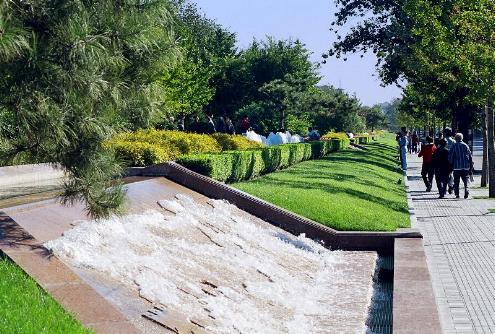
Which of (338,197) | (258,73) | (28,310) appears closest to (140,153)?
(338,197)

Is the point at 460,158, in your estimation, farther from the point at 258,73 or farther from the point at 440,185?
the point at 258,73

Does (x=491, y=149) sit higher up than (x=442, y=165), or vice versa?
(x=491, y=149)

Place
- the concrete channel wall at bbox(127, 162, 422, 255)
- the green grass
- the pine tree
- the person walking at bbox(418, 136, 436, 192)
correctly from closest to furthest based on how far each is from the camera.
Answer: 1. the green grass
2. the pine tree
3. the concrete channel wall at bbox(127, 162, 422, 255)
4. the person walking at bbox(418, 136, 436, 192)

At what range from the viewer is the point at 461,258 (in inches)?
496

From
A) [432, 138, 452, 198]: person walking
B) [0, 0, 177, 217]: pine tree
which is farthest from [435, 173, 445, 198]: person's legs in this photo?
[0, 0, 177, 217]: pine tree

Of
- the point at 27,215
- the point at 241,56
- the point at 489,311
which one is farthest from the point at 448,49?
the point at 241,56

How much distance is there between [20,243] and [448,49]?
63.5 ft

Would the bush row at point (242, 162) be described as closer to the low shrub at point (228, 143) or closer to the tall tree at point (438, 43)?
the low shrub at point (228, 143)

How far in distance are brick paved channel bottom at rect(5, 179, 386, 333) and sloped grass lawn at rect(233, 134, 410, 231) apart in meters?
1.53

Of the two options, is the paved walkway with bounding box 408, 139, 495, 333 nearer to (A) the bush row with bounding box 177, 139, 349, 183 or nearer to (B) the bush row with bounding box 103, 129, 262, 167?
(A) the bush row with bounding box 177, 139, 349, 183

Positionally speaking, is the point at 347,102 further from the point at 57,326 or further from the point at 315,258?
the point at 57,326

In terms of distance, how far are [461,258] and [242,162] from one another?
7.39 meters

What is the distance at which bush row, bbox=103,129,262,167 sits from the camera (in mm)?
16109

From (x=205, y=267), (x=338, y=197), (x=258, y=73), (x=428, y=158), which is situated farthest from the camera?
(x=258, y=73)
